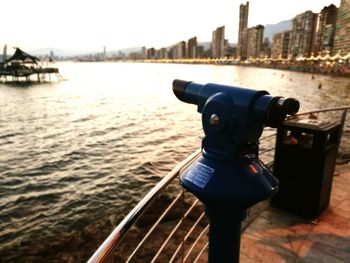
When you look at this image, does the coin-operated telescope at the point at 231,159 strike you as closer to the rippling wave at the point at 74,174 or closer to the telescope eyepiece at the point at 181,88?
the telescope eyepiece at the point at 181,88

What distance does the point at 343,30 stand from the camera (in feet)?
572

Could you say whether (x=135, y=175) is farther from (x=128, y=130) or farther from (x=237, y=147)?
(x=237, y=147)

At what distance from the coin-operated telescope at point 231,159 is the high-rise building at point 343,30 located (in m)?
186

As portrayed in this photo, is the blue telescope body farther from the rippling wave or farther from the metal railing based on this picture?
the rippling wave

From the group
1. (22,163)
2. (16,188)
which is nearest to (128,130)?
(22,163)

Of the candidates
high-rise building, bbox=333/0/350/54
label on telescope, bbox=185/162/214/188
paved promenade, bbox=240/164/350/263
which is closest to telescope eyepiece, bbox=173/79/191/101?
label on telescope, bbox=185/162/214/188

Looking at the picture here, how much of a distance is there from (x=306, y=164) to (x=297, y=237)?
0.94m

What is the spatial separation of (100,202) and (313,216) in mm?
8104

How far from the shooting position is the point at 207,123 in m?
1.63

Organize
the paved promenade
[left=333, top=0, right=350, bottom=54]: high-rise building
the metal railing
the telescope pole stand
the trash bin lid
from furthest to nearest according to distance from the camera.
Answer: [left=333, top=0, right=350, bottom=54]: high-rise building
the trash bin lid
the paved promenade
the metal railing
the telescope pole stand

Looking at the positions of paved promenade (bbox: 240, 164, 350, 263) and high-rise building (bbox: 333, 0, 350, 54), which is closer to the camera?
paved promenade (bbox: 240, 164, 350, 263)

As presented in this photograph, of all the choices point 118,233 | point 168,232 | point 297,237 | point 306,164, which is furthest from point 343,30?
point 118,233

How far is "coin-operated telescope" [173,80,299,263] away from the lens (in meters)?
1.50

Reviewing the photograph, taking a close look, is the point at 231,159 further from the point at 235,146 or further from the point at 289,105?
the point at 289,105
